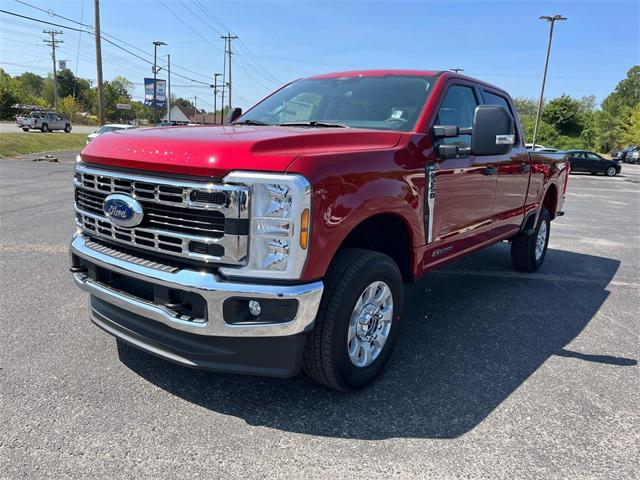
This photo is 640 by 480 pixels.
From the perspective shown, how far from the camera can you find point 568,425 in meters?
2.76

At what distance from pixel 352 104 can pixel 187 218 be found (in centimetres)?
190

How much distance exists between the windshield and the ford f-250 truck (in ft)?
0.08

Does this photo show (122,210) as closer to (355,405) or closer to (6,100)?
(355,405)

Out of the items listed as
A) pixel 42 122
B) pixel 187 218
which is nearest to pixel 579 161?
pixel 187 218

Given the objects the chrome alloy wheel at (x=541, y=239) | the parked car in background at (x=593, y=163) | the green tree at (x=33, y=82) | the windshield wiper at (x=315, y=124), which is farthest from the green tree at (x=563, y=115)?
the green tree at (x=33, y=82)

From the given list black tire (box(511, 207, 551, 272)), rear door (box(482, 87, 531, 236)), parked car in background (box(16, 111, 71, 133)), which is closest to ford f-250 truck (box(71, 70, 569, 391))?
rear door (box(482, 87, 531, 236))

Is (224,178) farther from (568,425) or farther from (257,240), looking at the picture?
(568,425)

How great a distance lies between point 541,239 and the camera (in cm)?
618

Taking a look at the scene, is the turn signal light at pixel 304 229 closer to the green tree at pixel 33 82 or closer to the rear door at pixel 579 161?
the rear door at pixel 579 161

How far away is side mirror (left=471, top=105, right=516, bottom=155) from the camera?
3311mm

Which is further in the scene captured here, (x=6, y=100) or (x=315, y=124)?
(x=6, y=100)

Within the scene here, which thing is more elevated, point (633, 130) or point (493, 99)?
point (633, 130)

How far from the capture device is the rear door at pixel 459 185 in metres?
3.52

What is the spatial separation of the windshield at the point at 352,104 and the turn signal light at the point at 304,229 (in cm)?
137
